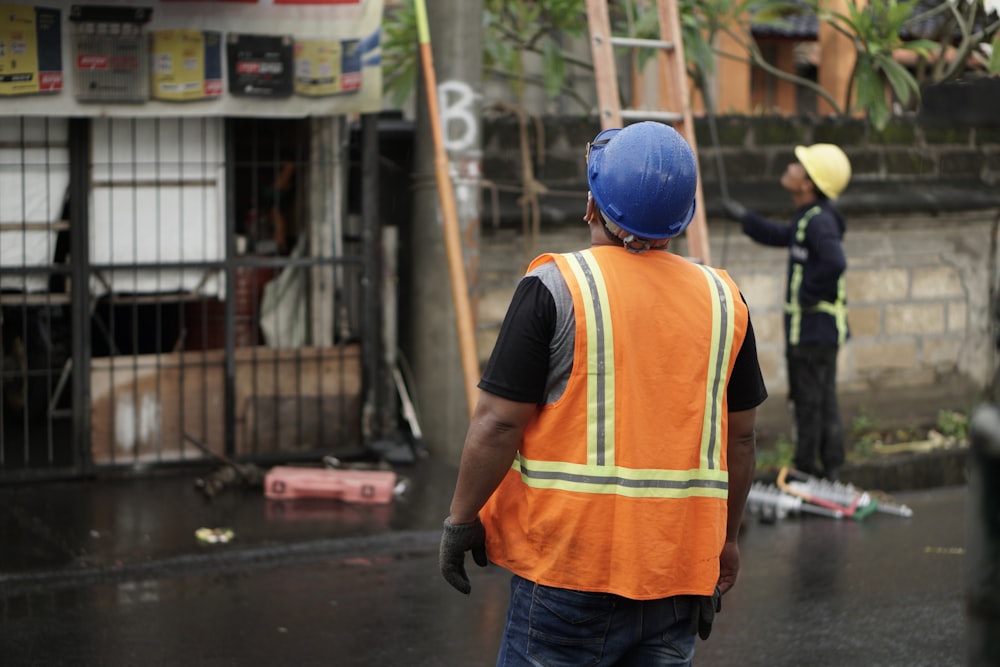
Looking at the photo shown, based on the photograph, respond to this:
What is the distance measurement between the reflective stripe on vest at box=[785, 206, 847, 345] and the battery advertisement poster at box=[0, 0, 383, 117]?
2.70 metres

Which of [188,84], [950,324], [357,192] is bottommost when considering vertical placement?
[950,324]

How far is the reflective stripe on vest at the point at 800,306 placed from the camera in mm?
8344

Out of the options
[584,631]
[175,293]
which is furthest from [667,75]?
[584,631]

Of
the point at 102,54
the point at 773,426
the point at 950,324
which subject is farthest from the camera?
the point at 950,324

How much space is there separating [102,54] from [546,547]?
18.7 ft

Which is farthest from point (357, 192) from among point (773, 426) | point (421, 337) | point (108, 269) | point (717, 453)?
point (717, 453)

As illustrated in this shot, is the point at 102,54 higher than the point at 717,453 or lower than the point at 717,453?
higher

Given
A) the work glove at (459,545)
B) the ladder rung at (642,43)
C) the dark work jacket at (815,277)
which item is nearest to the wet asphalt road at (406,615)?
the dark work jacket at (815,277)

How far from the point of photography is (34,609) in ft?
19.8

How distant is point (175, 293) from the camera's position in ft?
28.0

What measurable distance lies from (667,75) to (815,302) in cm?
168

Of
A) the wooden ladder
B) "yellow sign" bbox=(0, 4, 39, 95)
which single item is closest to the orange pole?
the wooden ladder

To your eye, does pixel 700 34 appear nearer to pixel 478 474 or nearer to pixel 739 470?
pixel 739 470

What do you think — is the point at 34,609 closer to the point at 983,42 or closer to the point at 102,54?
the point at 102,54
